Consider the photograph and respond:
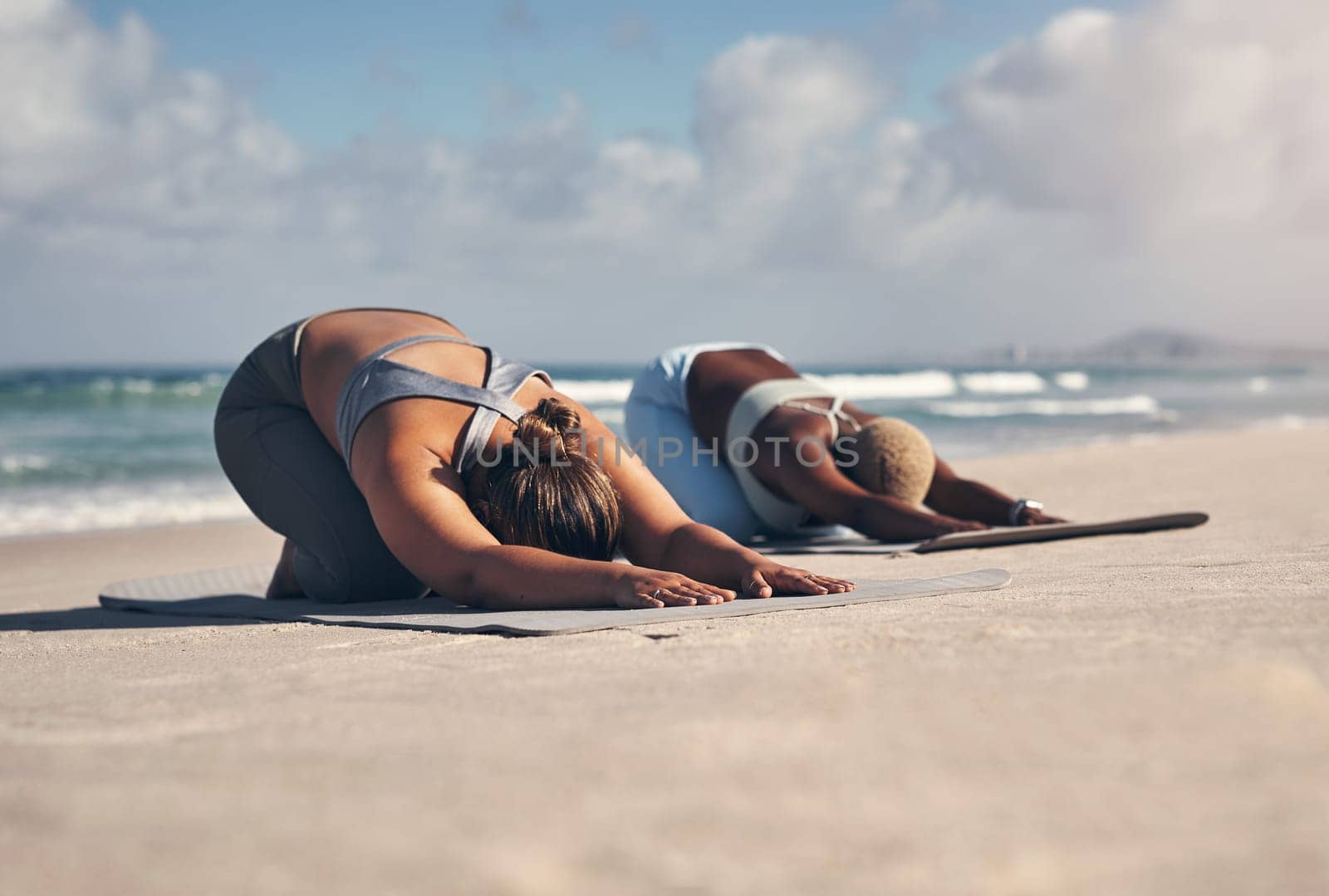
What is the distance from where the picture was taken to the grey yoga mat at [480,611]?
2.62m

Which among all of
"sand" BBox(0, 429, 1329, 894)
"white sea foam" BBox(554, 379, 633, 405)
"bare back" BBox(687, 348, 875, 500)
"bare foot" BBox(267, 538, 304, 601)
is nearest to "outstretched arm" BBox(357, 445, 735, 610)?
"sand" BBox(0, 429, 1329, 894)

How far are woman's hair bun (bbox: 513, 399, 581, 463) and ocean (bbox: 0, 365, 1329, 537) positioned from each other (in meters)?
5.44

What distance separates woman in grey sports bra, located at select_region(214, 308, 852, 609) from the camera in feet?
9.73

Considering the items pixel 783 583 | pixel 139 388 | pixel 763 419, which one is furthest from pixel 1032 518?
pixel 139 388

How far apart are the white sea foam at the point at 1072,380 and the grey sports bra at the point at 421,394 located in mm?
32436

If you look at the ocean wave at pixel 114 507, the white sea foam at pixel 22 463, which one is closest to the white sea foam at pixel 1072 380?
the white sea foam at pixel 22 463

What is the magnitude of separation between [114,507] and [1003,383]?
3543 cm

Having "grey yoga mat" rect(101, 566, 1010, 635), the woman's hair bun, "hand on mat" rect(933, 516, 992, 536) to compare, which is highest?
the woman's hair bun

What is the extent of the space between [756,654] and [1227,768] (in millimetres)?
822

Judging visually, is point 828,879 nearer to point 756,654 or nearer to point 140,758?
point 756,654

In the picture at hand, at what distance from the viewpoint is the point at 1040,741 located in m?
1.55

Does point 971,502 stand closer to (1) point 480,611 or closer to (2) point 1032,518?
(2) point 1032,518

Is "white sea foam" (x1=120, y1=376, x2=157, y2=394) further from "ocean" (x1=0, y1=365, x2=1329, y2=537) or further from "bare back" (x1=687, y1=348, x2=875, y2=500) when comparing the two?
"bare back" (x1=687, y1=348, x2=875, y2=500)

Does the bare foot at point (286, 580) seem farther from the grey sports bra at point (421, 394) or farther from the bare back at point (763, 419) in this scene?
the bare back at point (763, 419)
